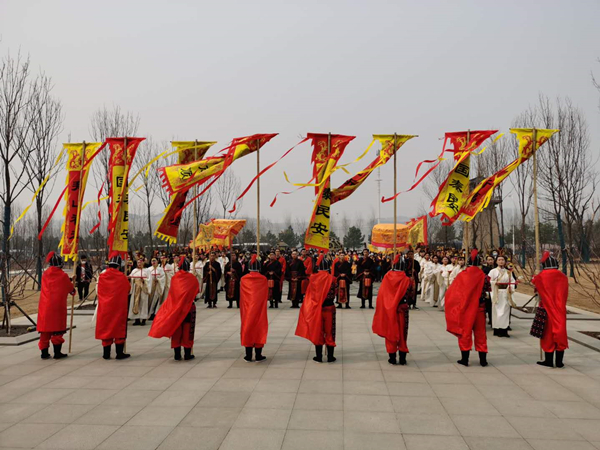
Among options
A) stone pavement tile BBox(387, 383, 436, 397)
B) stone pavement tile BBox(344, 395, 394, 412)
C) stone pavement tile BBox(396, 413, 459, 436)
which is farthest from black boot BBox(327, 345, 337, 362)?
stone pavement tile BBox(396, 413, 459, 436)

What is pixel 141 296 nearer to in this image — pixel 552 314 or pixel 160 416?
pixel 160 416

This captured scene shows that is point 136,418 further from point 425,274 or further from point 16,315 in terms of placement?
point 425,274

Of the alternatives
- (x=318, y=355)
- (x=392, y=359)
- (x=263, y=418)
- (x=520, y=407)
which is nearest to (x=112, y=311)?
(x=318, y=355)

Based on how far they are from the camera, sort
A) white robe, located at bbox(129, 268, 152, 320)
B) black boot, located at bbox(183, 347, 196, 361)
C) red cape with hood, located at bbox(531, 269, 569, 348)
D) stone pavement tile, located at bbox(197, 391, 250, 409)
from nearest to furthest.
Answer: stone pavement tile, located at bbox(197, 391, 250, 409) < red cape with hood, located at bbox(531, 269, 569, 348) < black boot, located at bbox(183, 347, 196, 361) < white robe, located at bbox(129, 268, 152, 320)

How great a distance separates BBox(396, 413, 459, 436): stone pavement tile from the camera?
4.32m

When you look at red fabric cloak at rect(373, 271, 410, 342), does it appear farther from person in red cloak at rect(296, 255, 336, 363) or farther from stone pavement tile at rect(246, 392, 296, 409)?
stone pavement tile at rect(246, 392, 296, 409)

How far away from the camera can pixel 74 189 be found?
8328 millimetres

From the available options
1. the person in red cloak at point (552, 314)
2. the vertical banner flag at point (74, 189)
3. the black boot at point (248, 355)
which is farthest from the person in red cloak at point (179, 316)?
the person in red cloak at point (552, 314)

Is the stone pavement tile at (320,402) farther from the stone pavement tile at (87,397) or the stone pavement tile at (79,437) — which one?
the stone pavement tile at (87,397)

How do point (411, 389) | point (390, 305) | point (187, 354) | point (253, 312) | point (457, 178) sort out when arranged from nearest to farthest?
point (411, 389) → point (390, 305) → point (253, 312) → point (187, 354) → point (457, 178)

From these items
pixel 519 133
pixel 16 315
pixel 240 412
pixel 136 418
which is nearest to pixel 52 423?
pixel 136 418

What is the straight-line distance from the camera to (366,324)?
34.6 ft

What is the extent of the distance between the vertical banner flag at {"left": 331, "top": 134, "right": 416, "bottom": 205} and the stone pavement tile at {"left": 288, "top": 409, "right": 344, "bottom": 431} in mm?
3892

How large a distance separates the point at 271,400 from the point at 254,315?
189 centimetres
